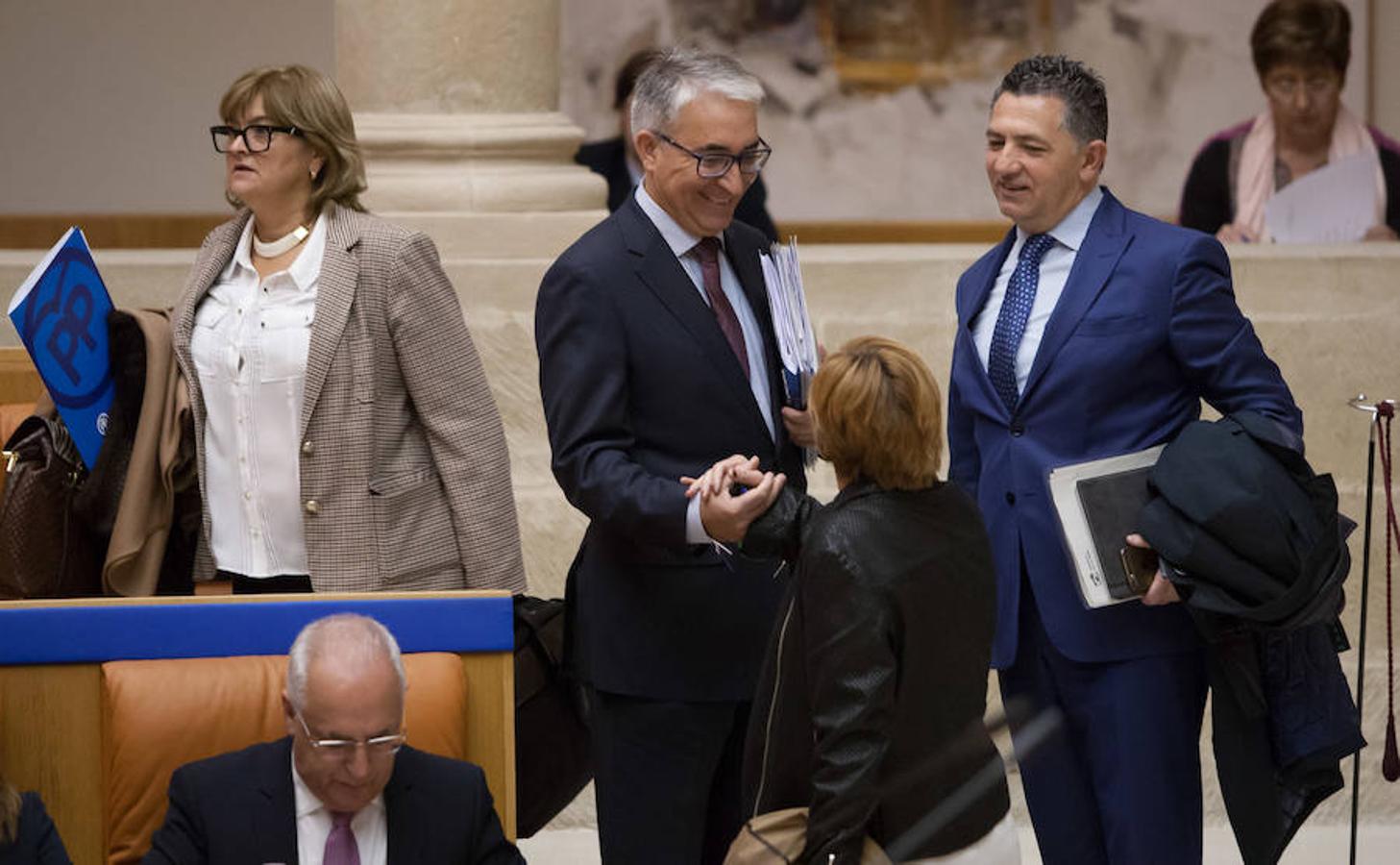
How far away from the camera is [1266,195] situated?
806cm

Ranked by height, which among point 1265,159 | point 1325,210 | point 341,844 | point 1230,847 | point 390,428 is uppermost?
point 1265,159

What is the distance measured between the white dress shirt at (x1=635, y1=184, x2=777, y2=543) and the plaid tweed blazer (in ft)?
1.93

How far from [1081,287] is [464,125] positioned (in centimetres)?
313

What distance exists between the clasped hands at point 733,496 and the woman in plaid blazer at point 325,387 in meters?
0.86

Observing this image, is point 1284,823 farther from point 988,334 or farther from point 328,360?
point 328,360

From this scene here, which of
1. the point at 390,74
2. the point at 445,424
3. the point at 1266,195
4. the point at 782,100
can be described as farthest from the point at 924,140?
the point at 445,424

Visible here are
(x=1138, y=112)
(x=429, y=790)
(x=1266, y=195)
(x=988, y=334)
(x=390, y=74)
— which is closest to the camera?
(x=429, y=790)

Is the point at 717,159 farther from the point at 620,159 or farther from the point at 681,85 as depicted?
the point at 620,159

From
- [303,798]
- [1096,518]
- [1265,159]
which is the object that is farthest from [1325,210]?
[303,798]

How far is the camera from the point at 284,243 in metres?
4.75

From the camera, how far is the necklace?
4.75 metres

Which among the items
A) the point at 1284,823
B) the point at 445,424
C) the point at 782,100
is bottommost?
the point at 1284,823

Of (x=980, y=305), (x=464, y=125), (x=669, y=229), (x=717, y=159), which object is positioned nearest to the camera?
(x=717, y=159)

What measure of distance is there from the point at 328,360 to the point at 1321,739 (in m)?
1.87
